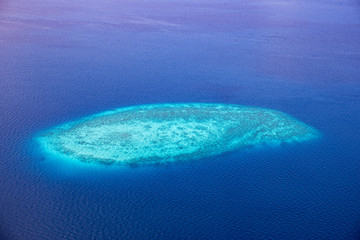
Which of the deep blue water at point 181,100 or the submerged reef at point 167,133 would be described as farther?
the submerged reef at point 167,133

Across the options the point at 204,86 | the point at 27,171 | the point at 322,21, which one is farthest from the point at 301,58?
the point at 27,171

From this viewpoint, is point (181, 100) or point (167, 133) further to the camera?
point (181, 100)

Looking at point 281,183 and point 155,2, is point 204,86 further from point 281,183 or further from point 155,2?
point 155,2

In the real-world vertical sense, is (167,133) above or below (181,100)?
below

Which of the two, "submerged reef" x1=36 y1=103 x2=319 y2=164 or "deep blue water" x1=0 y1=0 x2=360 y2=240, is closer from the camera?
"deep blue water" x1=0 y1=0 x2=360 y2=240
